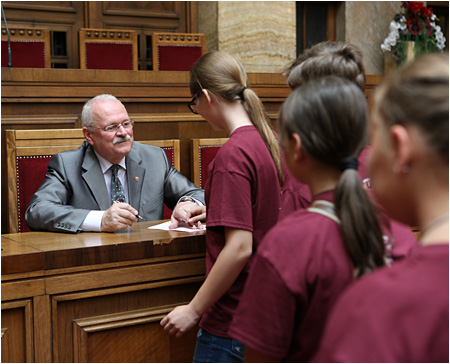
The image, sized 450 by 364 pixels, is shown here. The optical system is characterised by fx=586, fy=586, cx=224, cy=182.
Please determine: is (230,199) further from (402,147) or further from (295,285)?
(402,147)

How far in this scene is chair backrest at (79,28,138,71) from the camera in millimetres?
5164

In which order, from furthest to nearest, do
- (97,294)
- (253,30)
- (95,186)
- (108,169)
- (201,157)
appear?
(253,30)
(201,157)
(108,169)
(95,186)
(97,294)

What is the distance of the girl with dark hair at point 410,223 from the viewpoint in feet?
2.18

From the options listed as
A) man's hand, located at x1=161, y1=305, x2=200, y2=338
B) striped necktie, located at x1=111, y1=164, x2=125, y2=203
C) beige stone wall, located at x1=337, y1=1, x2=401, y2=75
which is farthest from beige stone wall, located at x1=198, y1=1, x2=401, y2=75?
man's hand, located at x1=161, y1=305, x2=200, y2=338

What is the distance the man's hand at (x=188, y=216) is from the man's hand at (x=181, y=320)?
0.43 meters

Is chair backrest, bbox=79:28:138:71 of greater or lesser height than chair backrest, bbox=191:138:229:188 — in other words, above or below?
above

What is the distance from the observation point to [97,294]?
5.68 feet

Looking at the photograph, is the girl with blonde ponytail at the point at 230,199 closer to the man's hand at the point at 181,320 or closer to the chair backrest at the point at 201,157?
the man's hand at the point at 181,320

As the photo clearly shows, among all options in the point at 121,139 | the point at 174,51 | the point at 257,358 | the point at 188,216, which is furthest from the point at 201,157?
the point at 257,358

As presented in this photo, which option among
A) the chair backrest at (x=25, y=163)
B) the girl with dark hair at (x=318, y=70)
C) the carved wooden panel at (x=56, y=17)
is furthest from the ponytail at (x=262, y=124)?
the carved wooden panel at (x=56, y=17)

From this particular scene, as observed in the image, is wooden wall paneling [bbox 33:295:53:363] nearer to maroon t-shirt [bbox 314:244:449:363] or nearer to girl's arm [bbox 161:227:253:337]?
girl's arm [bbox 161:227:253:337]

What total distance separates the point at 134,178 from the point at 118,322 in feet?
3.72

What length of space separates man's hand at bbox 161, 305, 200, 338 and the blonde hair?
443mm

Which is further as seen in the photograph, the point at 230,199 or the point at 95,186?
the point at 95,186
